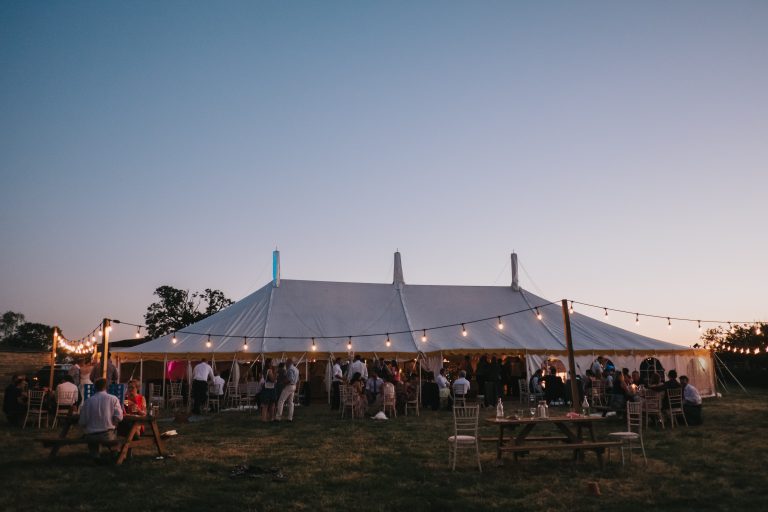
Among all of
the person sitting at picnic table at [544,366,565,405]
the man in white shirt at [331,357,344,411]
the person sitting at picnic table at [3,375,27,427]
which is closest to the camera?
the person sitting at picnic table at [3,375,27,427]

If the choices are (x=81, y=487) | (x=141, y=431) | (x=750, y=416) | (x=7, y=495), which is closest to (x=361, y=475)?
(x=81, y=487)

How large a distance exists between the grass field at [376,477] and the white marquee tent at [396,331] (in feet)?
24.3

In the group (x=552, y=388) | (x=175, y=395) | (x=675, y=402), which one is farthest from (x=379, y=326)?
(x=675, y=402)

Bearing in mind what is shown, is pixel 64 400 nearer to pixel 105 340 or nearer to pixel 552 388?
pixel 105 340

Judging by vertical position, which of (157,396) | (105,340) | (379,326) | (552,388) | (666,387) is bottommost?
(157,396)

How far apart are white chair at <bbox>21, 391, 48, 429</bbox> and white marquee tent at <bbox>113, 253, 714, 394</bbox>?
185 inches

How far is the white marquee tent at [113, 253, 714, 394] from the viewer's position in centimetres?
1819

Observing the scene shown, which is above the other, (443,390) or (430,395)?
(443,390)

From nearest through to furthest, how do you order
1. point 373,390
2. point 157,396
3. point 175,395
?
point 373,390 < point 175,395 < point 157,396

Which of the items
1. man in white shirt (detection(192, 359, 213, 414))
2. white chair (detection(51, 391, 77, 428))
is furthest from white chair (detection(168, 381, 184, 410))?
white chair (detection(51, 391, 77, 428))

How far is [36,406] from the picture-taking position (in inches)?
487

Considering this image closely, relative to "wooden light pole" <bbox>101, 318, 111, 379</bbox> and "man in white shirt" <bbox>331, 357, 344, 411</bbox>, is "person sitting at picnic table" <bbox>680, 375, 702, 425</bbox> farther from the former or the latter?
"wooden light pole" <bbox>101, 318, 111, 379</bbox>

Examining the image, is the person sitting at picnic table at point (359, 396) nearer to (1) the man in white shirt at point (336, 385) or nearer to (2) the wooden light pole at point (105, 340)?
(1) the man in white shirt at point (336, 385)

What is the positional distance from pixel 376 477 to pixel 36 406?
8546 mm
